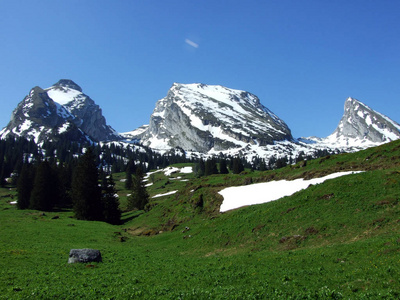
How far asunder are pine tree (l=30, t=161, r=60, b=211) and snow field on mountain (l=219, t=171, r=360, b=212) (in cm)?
5322

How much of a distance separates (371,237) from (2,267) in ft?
92.6

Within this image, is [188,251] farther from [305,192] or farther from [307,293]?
[307,293]

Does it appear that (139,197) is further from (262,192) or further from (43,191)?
(262,192)

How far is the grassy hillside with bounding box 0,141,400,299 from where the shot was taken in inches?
587

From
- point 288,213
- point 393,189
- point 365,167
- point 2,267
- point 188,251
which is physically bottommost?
point 188,251

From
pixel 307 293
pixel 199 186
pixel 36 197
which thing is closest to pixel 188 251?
pixel 307 293

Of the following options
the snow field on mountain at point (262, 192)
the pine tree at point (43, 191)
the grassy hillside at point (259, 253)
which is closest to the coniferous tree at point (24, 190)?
the pine tree at point (43, 191)

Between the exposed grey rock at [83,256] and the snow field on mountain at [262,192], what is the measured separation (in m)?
24.7

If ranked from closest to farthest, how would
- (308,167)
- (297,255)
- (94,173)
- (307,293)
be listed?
(307,293), (297,255), (308,167), (94,173)

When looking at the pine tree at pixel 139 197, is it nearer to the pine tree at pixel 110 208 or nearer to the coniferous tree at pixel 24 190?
the pine tree at pixel 110 208

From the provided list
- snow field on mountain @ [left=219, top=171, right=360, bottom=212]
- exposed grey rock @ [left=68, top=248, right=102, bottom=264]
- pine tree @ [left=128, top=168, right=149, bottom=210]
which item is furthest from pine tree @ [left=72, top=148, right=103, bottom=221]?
exposed grey rock @ [left=68, top=248, right=102, bottom=264]

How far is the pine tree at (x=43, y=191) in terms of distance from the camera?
252 feet

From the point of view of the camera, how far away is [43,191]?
77875 millimetres

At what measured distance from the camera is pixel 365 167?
42500 mm
